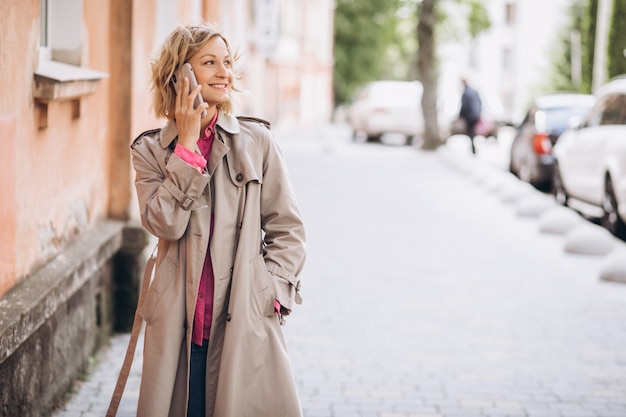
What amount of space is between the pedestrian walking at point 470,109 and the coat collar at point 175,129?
780 inches

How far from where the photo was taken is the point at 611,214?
12.0 m

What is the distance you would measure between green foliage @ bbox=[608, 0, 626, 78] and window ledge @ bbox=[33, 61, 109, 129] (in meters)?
20.3

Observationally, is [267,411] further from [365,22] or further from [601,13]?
[365,22]

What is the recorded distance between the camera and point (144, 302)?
3.68 metres

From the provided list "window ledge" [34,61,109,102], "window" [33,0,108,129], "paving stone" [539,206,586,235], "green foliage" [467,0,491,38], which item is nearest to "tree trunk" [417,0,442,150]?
"paving stone" [539,206,586,235]

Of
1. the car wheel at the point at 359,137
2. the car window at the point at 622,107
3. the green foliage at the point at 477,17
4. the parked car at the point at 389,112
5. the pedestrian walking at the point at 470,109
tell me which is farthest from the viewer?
the green foliage at the point at 477,17

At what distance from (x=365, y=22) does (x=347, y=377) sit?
50.1m

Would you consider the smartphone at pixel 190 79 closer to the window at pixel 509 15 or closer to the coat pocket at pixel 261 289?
the coat pocket at pixel 261 289

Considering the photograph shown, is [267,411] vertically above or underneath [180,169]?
underneath

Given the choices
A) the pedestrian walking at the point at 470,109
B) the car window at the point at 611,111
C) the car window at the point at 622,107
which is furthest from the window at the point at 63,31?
the pedestrian walking at the point at 470,109

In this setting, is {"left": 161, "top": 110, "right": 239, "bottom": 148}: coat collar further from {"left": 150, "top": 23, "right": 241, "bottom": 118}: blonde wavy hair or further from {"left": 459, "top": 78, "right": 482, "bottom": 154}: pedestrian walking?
{"left": 459, "top": 78, "right": 482, "bottom": 154}: pedestrian walking

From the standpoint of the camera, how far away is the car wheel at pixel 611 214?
11836 mm

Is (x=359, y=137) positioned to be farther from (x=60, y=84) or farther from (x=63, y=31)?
(x=60, y=84)

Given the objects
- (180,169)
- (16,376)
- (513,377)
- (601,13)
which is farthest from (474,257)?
(601,13)
